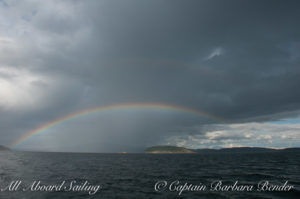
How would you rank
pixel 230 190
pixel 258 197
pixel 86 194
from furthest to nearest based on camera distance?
pixel 230 190 < pixel 86 194 < pixel 258 197

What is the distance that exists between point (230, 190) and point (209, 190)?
2.83m

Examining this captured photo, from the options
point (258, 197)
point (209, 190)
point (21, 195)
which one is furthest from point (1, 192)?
point (258, 197)

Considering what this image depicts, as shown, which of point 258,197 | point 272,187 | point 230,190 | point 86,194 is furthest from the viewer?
point 272,187

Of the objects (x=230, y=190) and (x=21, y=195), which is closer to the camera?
(x=21, y=195)

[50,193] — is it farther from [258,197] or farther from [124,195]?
[258,197]

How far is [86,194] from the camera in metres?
26.2

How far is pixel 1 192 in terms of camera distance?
26.2 meters

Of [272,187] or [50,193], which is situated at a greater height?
[50,193]

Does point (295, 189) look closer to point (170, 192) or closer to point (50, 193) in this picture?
point (170, 192)

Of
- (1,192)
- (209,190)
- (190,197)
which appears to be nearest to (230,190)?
(209,190)

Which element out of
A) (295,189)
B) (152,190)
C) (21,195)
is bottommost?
(295,189)

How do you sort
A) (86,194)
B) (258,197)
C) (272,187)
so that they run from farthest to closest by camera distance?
(272,187) → (86,194) → (258,197)

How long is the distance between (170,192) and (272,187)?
15402 millimetres

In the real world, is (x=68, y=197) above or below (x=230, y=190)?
above
